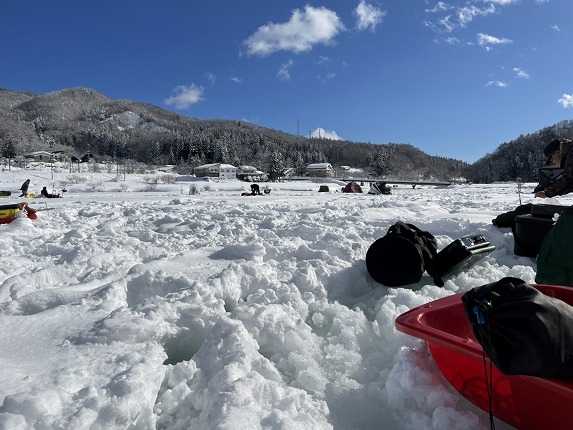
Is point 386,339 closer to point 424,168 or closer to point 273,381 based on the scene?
point 273,381

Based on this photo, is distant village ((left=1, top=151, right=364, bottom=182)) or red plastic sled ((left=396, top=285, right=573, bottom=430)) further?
distant village ((left=1, top=151, right=364, bottom=182))

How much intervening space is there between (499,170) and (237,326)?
11876 cm

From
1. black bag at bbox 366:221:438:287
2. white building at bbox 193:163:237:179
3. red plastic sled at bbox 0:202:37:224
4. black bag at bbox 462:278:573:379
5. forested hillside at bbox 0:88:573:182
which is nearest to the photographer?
black bag at bbox 462:278:573:379

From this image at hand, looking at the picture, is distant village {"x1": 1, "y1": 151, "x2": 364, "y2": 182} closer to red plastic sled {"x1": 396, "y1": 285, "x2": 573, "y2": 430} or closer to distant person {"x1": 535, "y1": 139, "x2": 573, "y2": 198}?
distant person {"x1": 535, "y1": 139, "x2": 573, "y2": 198}

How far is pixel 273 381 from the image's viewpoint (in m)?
2.47

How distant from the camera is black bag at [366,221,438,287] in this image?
421cm

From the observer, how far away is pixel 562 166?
16.7 ft

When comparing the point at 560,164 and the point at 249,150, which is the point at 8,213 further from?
the point at 249,150

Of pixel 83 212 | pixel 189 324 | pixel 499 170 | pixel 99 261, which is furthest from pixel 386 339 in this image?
pixel 499 170

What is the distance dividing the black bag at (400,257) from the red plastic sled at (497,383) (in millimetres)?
1699

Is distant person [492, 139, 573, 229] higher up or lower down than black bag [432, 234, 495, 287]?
higher up

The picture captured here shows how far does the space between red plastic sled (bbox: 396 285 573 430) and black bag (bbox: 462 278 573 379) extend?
129 mm

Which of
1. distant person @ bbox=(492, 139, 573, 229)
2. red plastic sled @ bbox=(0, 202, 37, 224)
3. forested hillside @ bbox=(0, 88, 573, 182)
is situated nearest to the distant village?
forested hillside @ bbox=(0, 88, 573, 182)

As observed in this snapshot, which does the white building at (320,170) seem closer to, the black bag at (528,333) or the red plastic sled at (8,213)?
the red plastic sled at (8,213)
